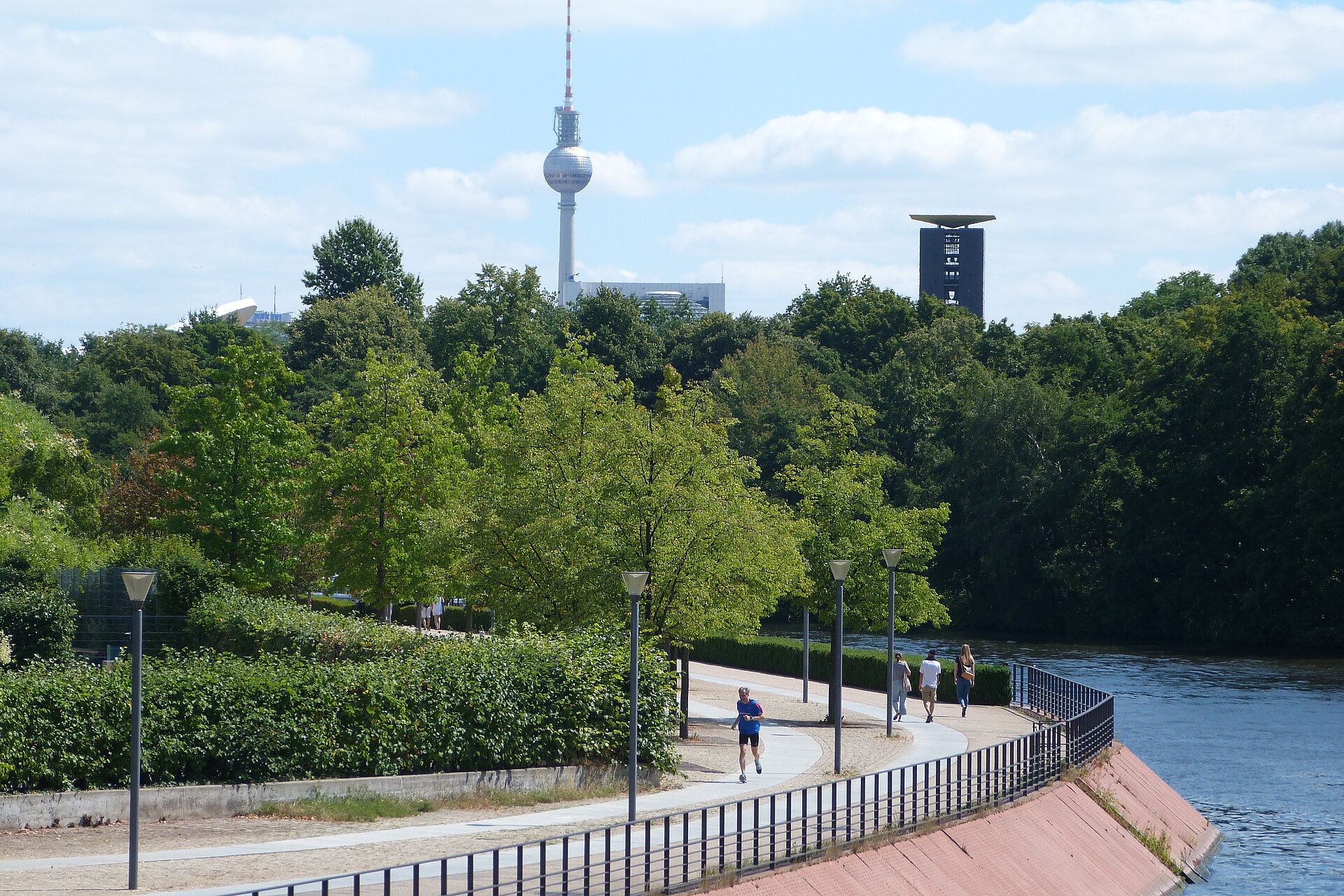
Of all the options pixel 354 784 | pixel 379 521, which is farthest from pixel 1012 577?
pixel 354 784

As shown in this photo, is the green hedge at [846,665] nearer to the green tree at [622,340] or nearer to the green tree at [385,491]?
the green tree at [385,491]

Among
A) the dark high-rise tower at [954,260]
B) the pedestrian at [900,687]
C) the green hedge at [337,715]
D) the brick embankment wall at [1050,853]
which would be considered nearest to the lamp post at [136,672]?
the green hedge at [337,715]

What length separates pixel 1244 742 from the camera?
1614 inches

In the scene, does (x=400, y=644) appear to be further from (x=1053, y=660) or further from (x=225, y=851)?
(x=1053, y=660)

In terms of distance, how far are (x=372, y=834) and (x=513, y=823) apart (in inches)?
84.8

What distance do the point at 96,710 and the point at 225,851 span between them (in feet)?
12.5

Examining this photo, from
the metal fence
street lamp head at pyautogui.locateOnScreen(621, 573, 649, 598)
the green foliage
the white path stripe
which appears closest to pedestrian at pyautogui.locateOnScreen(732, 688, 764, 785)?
Answer: the white path stripe

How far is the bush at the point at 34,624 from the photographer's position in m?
39.4

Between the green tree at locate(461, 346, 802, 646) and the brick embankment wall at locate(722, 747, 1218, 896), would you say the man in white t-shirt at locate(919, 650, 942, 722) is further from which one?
the brick embankment wall at locate(722, 747, 1218, 896)

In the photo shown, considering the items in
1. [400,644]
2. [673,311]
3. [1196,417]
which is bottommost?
[400,644]

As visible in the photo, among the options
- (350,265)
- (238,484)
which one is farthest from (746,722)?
(350,265)

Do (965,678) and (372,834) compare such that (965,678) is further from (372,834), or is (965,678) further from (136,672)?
(136,672)

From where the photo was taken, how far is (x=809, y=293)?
13300 centimetres

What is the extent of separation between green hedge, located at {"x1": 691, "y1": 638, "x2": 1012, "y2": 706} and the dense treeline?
3525 millimetres
